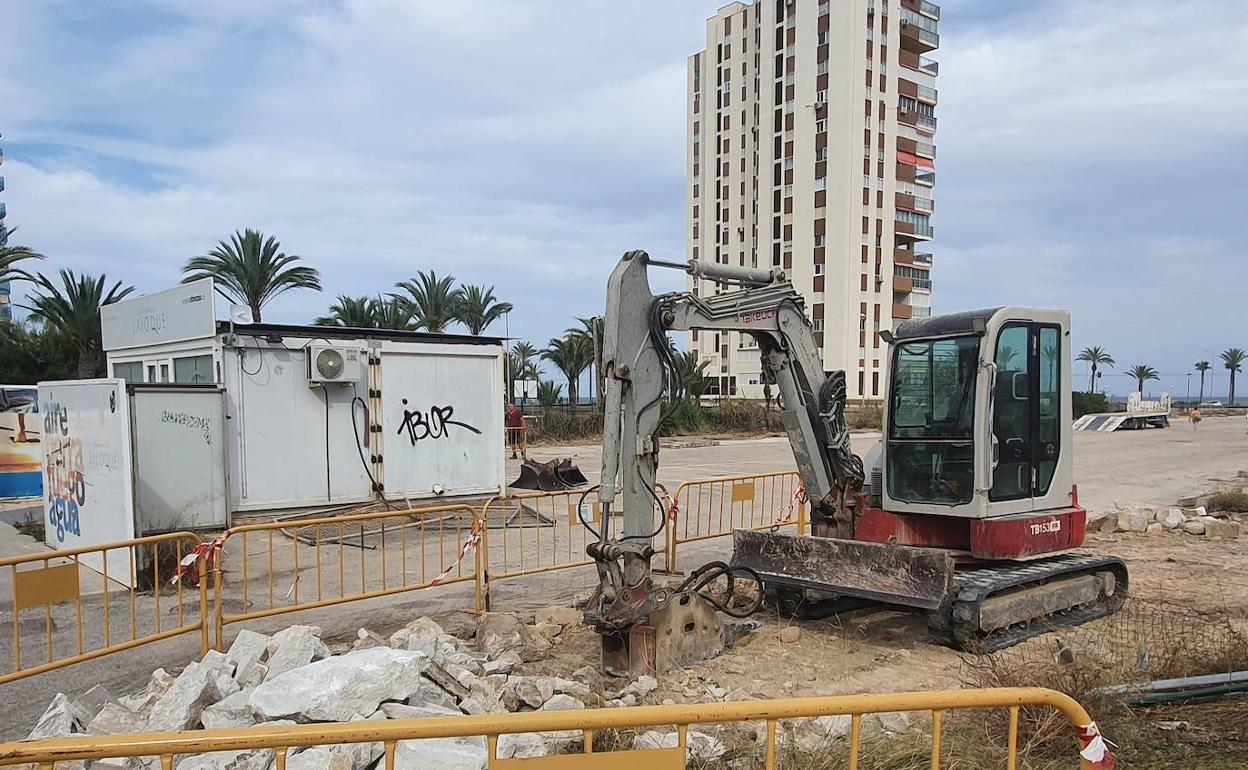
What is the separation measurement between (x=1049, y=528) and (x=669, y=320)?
471cm

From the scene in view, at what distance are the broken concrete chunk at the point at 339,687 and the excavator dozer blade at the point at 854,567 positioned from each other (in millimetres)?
3895

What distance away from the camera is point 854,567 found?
7453mm

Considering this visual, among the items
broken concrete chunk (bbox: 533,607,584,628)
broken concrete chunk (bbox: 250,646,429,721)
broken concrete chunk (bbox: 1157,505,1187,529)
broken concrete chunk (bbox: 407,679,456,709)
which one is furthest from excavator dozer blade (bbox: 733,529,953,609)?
broken concrete chunk (bbox: 1157,505,1187,529)

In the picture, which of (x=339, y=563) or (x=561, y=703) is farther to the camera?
(x=339, y=563)

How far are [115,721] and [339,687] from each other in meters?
1.42

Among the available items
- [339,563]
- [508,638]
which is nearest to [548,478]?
[339,563]

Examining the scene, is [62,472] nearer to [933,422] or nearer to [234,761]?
[234,761]

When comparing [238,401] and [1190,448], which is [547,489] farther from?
[1190,448]

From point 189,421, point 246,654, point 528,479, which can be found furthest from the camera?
point 528,479

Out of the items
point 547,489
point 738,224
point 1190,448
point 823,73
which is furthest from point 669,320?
point 738,224

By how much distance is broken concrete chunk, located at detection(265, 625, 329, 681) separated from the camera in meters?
5.67

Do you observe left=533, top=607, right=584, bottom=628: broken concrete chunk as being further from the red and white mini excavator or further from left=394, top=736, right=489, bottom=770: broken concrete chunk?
left=394, top=736, right=489, bottom=770: broken concrete chunk

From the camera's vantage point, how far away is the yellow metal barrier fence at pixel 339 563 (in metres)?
7.77

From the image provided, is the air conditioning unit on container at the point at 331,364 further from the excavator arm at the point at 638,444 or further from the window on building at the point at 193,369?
the excavator arm at the point at 638,444
